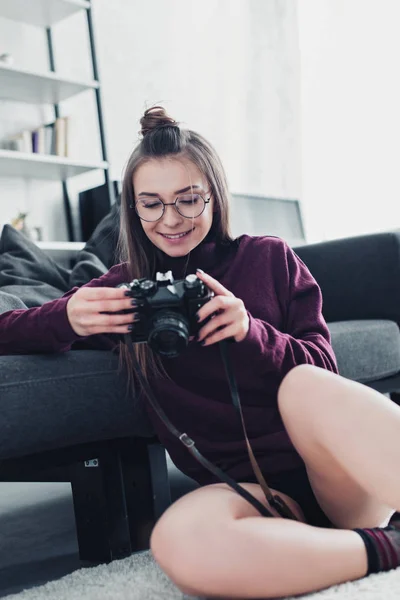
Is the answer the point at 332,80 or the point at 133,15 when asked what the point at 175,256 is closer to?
the point at 133,15

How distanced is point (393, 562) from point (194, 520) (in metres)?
0.23

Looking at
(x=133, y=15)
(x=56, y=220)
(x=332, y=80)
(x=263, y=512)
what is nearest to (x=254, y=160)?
(x=332, y=80)

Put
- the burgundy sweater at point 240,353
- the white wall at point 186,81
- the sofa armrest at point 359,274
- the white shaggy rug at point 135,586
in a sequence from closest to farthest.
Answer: the white shaggy rug at point 135,586, the burgundy sweater at point 240,353, the sofa armrest at point 359,274, the white wall at point 186,81

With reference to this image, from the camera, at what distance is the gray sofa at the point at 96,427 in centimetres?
92

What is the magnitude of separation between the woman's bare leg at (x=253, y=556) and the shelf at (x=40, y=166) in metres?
2.02

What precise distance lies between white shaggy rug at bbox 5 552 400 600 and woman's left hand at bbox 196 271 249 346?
0.99 ft

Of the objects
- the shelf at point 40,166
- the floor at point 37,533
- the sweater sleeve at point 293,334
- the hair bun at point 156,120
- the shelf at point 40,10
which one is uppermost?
the shelf at point 40,10

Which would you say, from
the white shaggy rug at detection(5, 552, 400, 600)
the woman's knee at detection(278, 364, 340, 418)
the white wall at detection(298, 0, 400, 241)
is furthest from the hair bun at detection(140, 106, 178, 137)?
the white wall at detection(298, 0, 400, 241)

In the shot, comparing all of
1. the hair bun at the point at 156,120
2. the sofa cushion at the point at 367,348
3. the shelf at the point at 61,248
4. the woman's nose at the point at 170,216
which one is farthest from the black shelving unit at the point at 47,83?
the woman's nose at the point at 170,216

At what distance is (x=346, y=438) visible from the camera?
0.72 metres

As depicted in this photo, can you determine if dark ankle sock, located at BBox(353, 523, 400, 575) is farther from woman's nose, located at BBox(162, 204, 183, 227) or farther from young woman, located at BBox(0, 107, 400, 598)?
woman's nose, located at BBox(162, 204, 183, 227)

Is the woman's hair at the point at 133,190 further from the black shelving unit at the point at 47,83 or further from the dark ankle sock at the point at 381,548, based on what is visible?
the black shelving unit at the point at 47,83

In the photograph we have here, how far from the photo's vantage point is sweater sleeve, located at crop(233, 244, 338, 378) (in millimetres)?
822

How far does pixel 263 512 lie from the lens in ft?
2.52
